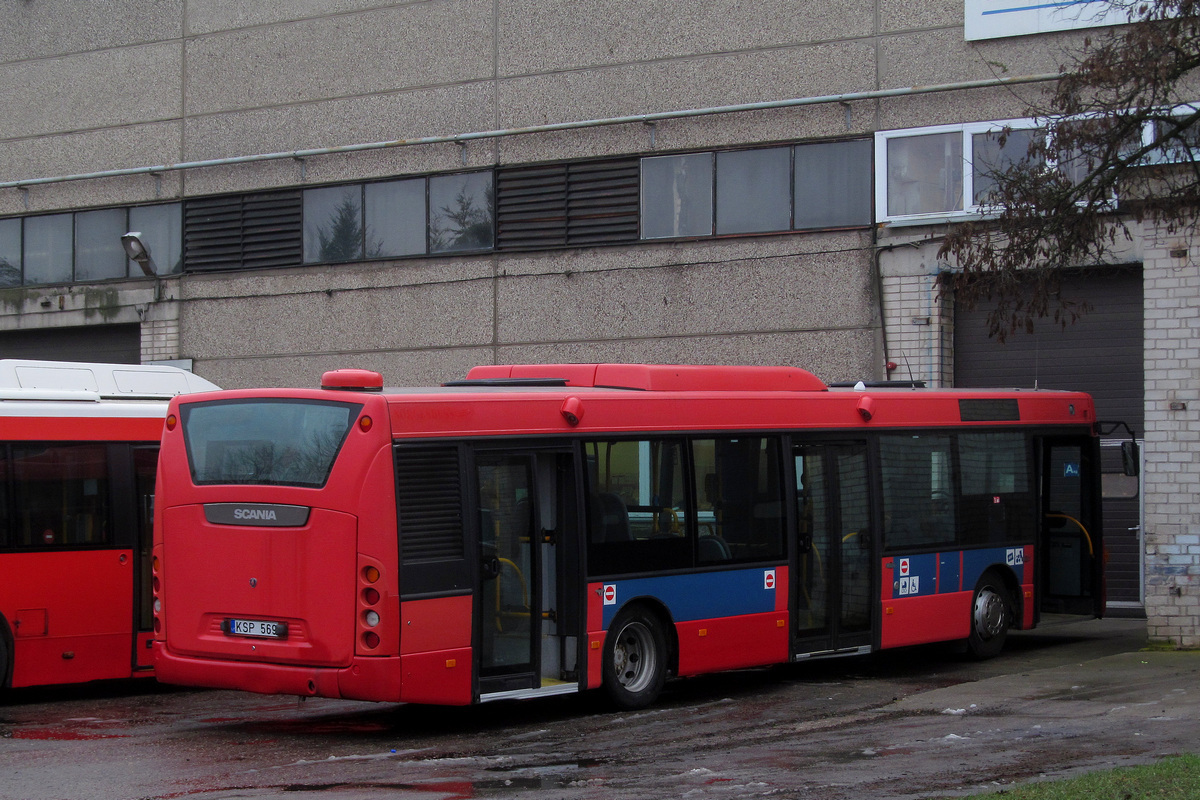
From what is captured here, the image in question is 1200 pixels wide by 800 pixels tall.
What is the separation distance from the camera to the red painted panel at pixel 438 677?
9.62 m

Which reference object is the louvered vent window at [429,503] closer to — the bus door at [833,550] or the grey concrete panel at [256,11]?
the bus door at [833,550]

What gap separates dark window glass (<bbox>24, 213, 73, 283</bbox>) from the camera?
80.2 feet

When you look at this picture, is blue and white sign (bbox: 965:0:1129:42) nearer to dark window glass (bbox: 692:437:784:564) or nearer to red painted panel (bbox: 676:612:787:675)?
dark window glass (bbox: 692:437:784:564)

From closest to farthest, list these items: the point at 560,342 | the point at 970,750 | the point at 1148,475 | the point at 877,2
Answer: the point at 970,750 → the point at 1148,475 → the point at 877,2 → the point at 560,342

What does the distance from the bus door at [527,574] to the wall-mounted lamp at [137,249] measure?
1441 cm

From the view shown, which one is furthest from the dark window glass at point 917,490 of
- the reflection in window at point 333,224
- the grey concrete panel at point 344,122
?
the reflection in window at point 333,224

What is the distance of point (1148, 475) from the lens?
14516 millimetres

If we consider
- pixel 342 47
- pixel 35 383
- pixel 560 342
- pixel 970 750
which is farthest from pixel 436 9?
pixel 970 750

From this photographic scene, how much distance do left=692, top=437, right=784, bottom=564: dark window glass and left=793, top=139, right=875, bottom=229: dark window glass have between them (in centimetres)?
730

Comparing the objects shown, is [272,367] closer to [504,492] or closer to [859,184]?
[859,184]

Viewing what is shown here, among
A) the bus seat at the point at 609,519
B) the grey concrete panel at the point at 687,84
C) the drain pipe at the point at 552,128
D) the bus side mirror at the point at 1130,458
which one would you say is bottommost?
the bus seat at the point at 609,519

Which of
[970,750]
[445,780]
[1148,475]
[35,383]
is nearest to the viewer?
[445,780]

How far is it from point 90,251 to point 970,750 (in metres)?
19.2

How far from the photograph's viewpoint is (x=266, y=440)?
32.9 feet
